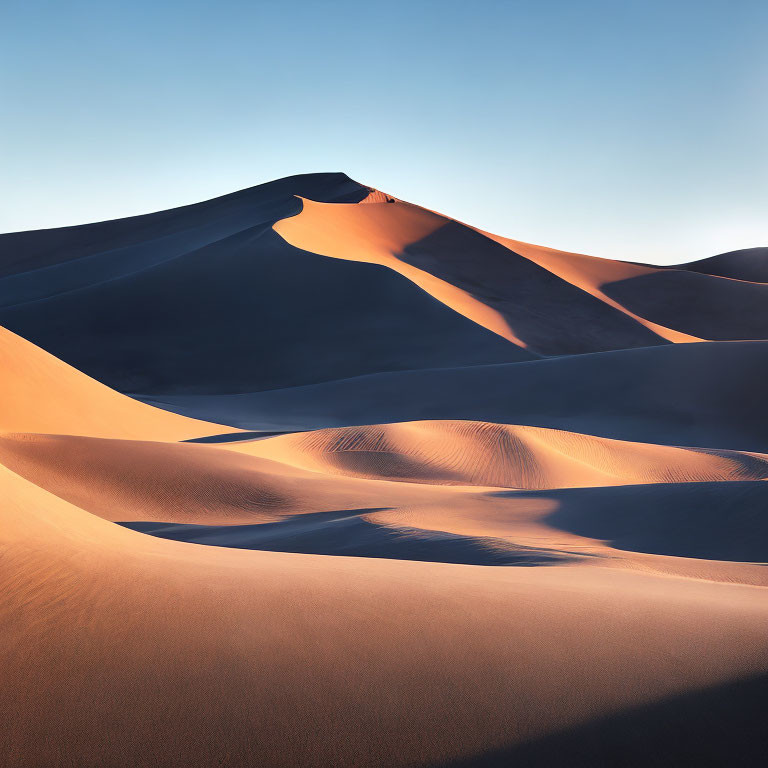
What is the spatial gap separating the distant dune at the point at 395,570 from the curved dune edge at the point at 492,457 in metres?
0.07

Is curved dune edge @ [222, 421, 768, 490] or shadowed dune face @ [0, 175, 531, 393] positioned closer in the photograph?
curved dune edge @ [222, 421, 768, 490]

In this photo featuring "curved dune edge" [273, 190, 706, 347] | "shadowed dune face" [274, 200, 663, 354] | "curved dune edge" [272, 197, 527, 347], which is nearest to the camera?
"curved dune edge" [272, 197, 527, 347]

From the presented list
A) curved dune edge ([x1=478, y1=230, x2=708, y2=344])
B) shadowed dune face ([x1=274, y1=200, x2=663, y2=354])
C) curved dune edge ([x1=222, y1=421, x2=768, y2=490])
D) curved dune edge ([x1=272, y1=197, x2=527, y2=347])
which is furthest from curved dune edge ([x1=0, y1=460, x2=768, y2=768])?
curved dune edge ([x1=478, y1=230, x2=708, y2=344])

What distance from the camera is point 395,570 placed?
3729mm

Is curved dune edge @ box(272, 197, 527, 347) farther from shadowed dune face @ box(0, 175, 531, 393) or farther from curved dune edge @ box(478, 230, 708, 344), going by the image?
curved dune edge @ box(478, 230, 708, 344)

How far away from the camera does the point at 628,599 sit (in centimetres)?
332

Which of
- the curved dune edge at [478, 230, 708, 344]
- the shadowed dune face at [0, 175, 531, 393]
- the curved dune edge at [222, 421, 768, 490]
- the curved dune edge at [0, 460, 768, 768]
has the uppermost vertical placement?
the curved dune edge at [478, 230, 708, 344]

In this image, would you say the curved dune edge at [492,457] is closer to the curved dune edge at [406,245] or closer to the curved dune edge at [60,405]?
the curved dune edge at [60,405]

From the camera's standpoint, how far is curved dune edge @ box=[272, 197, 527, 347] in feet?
129

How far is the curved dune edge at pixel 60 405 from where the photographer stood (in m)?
12.6

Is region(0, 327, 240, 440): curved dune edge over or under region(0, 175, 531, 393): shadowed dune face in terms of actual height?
under

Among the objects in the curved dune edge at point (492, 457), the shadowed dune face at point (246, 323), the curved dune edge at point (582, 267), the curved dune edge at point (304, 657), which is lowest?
the curved dune edge at point (492, 457)

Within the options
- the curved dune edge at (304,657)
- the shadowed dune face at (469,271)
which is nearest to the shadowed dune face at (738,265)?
the shadowed dune face at (469,271)

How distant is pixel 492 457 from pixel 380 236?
35.1 meters
